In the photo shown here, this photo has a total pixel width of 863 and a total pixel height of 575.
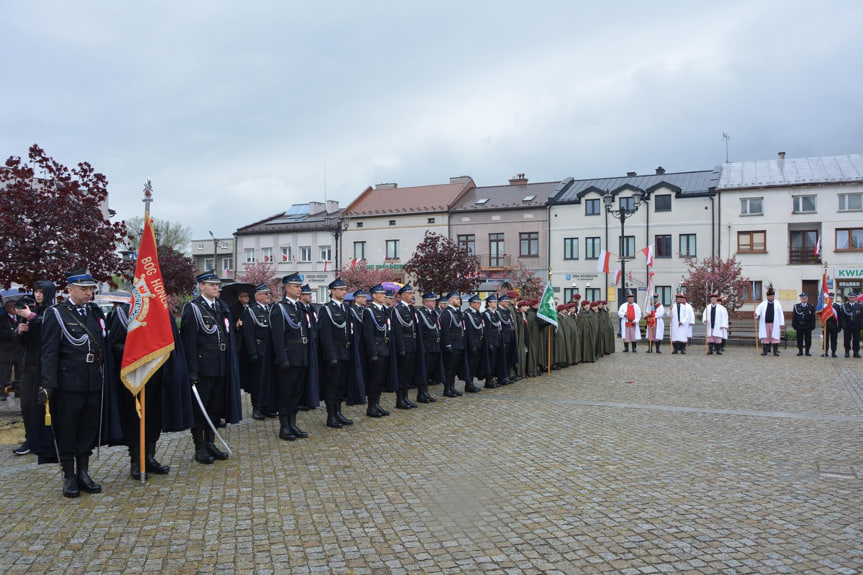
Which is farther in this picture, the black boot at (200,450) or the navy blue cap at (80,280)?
the black boot at (200,450)

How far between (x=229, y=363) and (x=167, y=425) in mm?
994

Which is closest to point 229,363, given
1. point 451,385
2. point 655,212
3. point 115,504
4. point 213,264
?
point 115,504

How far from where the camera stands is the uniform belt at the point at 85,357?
6148 millimetres

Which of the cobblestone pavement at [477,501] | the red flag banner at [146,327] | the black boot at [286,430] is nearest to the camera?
the cobblestone pavement at [477,501]

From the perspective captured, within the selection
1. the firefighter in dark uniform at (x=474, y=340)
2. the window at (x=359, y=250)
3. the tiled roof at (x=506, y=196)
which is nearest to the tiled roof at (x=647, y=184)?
the tiled roof at (x=506, y=196)

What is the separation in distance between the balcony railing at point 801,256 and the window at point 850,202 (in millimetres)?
2978

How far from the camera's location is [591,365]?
1788 cm

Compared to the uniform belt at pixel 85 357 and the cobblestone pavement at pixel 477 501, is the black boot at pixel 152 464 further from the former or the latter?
the uniform belt at pixel 85 357

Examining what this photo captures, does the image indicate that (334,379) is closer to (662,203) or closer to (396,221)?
(662,203)

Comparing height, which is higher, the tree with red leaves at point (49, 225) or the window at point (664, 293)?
the tree with red leaves at point (49, 225)

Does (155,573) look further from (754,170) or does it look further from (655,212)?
(754,170)

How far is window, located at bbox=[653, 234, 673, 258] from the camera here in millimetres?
43281

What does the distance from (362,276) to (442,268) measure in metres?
17.0

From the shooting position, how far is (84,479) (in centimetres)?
621
